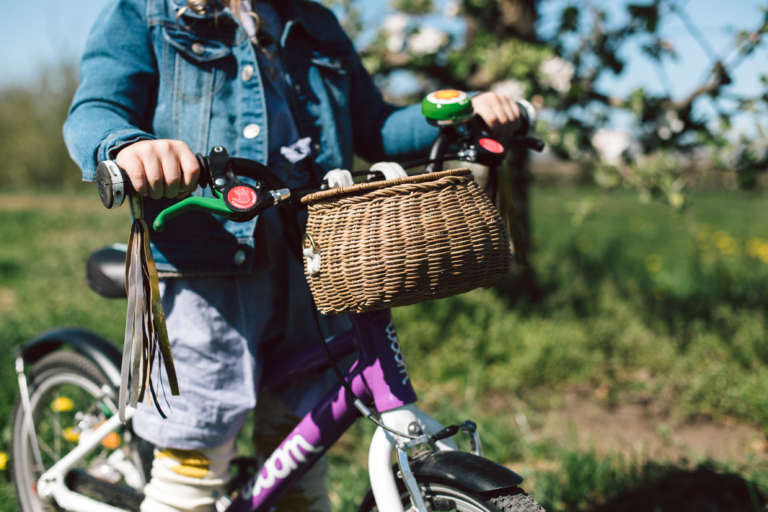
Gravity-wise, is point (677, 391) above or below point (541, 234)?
above

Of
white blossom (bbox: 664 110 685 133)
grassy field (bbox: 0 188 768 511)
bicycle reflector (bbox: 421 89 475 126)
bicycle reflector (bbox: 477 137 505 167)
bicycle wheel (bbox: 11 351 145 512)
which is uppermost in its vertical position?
bicycle reflector (bbox: 421 89 475 126)

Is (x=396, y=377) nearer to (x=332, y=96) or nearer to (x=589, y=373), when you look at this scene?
(x=332, y=96)

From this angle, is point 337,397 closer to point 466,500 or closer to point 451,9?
point 466,500

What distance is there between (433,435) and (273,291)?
536mm

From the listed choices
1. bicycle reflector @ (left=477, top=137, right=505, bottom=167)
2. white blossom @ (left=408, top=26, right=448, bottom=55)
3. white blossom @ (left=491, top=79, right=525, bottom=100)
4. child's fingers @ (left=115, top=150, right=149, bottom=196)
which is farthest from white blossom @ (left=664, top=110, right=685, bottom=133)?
child's fingers @ (left=115, top=150, right=149, bottom=196)

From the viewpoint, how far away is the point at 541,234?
7664 mm

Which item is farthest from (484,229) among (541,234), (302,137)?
(541,234)

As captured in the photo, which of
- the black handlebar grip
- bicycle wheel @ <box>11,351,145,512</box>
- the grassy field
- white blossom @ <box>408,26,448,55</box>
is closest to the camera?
the black handlebar grip

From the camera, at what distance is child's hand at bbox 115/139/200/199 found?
1132mm

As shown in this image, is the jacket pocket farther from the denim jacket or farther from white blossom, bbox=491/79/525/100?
white blossom, bbox=491/79/525/100

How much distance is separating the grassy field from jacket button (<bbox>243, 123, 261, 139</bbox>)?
1.36m

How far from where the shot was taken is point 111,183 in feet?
3.59

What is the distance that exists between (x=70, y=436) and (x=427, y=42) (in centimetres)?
283

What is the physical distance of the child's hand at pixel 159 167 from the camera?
3.71ft
